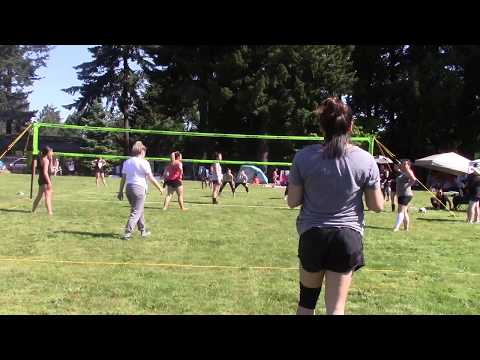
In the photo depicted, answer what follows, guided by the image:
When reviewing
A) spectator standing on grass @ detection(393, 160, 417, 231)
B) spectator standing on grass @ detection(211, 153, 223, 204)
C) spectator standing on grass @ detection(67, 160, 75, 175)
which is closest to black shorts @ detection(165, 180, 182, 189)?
spectator standing on grass @ detection(211, 153, 223, 204)

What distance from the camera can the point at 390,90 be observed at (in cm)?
4894

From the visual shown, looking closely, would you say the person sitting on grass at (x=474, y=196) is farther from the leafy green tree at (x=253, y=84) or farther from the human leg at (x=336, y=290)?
the leafy green tree at (x=253, y=84)

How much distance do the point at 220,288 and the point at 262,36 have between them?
3.11m

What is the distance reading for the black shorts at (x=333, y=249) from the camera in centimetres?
352

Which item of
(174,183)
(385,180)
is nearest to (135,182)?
(174,183)

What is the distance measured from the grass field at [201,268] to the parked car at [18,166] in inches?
1391

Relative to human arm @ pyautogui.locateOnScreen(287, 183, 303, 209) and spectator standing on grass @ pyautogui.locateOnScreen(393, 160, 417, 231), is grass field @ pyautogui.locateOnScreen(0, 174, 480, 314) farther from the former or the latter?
human arm @ pyautogui.locateOnScreen(287, 183, 303, 209)

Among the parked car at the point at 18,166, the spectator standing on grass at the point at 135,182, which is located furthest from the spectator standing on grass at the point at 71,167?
the spectator standing on grass at the point at 135,182

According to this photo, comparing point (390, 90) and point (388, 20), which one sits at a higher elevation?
point (390, 90)

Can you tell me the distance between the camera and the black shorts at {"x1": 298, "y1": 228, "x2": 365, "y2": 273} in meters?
3.52
